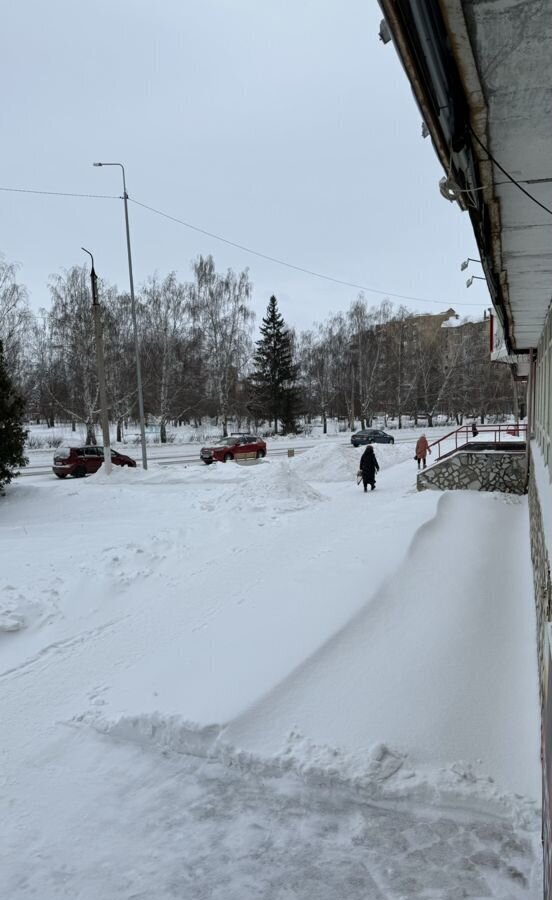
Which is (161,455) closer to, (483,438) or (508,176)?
(483,438)

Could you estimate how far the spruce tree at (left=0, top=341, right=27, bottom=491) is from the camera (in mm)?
14117

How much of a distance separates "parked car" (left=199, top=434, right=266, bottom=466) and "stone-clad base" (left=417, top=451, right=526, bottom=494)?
1417cm

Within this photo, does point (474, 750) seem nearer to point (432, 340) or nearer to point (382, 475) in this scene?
point (382, 475)

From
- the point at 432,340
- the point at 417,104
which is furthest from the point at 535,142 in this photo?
the point at 432,340

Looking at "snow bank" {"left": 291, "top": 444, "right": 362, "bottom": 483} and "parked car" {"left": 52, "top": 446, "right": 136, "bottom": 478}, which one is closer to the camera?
"snow bank" {"left": 291, "top": 444, "right": 362, "bottom": 483}

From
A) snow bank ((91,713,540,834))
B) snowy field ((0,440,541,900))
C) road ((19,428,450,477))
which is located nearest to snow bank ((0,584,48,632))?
snowy field ((0,440,541,900))

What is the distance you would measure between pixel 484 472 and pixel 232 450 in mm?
14918

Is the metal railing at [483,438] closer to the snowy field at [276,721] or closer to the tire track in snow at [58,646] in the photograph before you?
the snowy field at [276,721]

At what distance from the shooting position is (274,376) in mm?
50781

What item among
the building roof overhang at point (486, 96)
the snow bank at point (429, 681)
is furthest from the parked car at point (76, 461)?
the building roof overhang at point (486, 96)

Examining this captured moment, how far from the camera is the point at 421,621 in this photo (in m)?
5.80

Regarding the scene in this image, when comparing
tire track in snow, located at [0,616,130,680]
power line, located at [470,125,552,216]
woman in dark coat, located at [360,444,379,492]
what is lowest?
tire track in snow, located at [0,616,130,680]

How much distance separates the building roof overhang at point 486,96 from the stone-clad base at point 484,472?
1025 cm

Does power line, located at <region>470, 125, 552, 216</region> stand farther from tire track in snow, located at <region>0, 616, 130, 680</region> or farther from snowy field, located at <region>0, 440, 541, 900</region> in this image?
tire track in snow, located at <region>0, 616, 130, 680</region>
